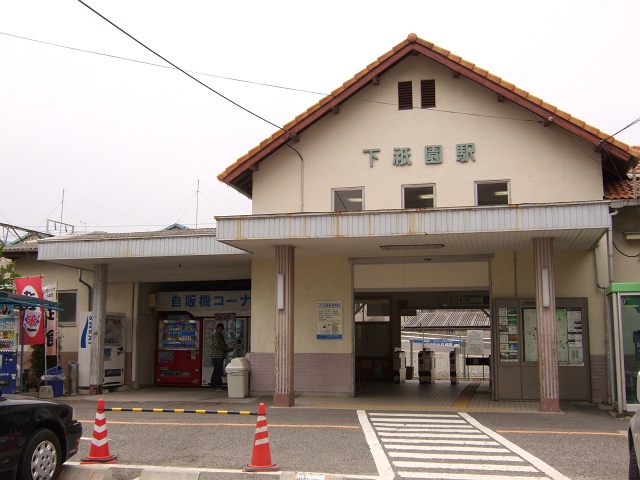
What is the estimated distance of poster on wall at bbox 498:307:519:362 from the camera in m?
15.9

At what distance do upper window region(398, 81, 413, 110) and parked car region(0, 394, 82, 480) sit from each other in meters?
11.0

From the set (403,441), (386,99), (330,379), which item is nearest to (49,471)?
(403,441)

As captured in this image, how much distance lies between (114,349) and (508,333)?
35.3 feet

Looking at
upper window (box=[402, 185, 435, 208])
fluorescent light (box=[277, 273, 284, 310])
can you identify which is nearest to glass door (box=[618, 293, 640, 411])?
upper window (box=[402, 185, 435, 208])

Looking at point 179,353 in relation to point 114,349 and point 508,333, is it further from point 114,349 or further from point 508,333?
point 508,333

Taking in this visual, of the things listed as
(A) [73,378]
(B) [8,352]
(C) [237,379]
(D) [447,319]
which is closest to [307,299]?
(C) [237,379]

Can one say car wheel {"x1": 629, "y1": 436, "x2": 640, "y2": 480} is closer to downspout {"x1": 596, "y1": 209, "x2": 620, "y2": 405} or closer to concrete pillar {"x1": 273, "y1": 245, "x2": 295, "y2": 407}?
downspout {"x1": 596, "y1": 209, "x2": 620, "y2": 405}

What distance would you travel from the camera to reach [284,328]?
14.7 meters

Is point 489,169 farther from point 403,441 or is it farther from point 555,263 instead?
point 403,441

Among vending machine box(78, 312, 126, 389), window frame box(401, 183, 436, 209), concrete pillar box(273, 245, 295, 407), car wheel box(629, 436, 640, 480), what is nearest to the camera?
car wheel box(629, 436, 640, 480)

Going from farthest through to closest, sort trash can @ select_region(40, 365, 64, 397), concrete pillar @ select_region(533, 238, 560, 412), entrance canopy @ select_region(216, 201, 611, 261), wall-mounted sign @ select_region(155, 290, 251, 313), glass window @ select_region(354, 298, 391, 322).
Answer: glass window @ select_region(354, 298, 391, 322), wall-mounted sign @ select_region(155, 290, 251, 313), trash can @ select_region(40, 365, 64, 397), concrete pillar @ select_region(533, 238, 560, 412), entrance canopy @ select_region(216, 201, 611, 261)

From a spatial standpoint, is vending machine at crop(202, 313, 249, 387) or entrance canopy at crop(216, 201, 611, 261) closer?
entrance canopy at crop(216, 201, 611, 261)

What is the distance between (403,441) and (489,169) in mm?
7547

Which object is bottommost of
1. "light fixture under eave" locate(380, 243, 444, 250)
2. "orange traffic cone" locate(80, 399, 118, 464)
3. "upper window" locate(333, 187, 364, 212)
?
"orange traffic cone" locate(80, 399, 118, 464)
